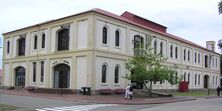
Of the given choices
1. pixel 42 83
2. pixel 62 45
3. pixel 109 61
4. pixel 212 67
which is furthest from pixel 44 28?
pixel 212 67

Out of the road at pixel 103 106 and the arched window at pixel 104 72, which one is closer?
the road at pixel 103 106

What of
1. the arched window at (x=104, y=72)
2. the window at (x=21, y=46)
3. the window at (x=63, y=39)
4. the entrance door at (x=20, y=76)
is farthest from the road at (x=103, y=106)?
the window at (x=21, y=46)

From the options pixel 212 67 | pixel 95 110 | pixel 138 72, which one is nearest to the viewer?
pixel 95 110

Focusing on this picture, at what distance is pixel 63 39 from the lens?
4631 cm

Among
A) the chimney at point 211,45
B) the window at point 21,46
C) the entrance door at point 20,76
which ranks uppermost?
the chimney at point 211,45

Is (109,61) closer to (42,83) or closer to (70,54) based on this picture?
(70,54)

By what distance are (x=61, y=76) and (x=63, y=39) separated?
4758 millimetres

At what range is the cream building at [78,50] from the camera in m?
41.8

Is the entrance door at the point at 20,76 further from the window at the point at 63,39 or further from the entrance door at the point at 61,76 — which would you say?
the window at the point at 63,39

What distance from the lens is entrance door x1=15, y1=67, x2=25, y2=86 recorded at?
53.2 m

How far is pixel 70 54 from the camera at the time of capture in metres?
44.0

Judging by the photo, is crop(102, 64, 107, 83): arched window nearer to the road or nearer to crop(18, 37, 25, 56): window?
the road

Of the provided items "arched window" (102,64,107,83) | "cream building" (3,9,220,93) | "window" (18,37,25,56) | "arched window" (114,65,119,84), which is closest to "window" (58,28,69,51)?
"cream building" (3,9,220,93)

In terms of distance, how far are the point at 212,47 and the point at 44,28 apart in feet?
161
